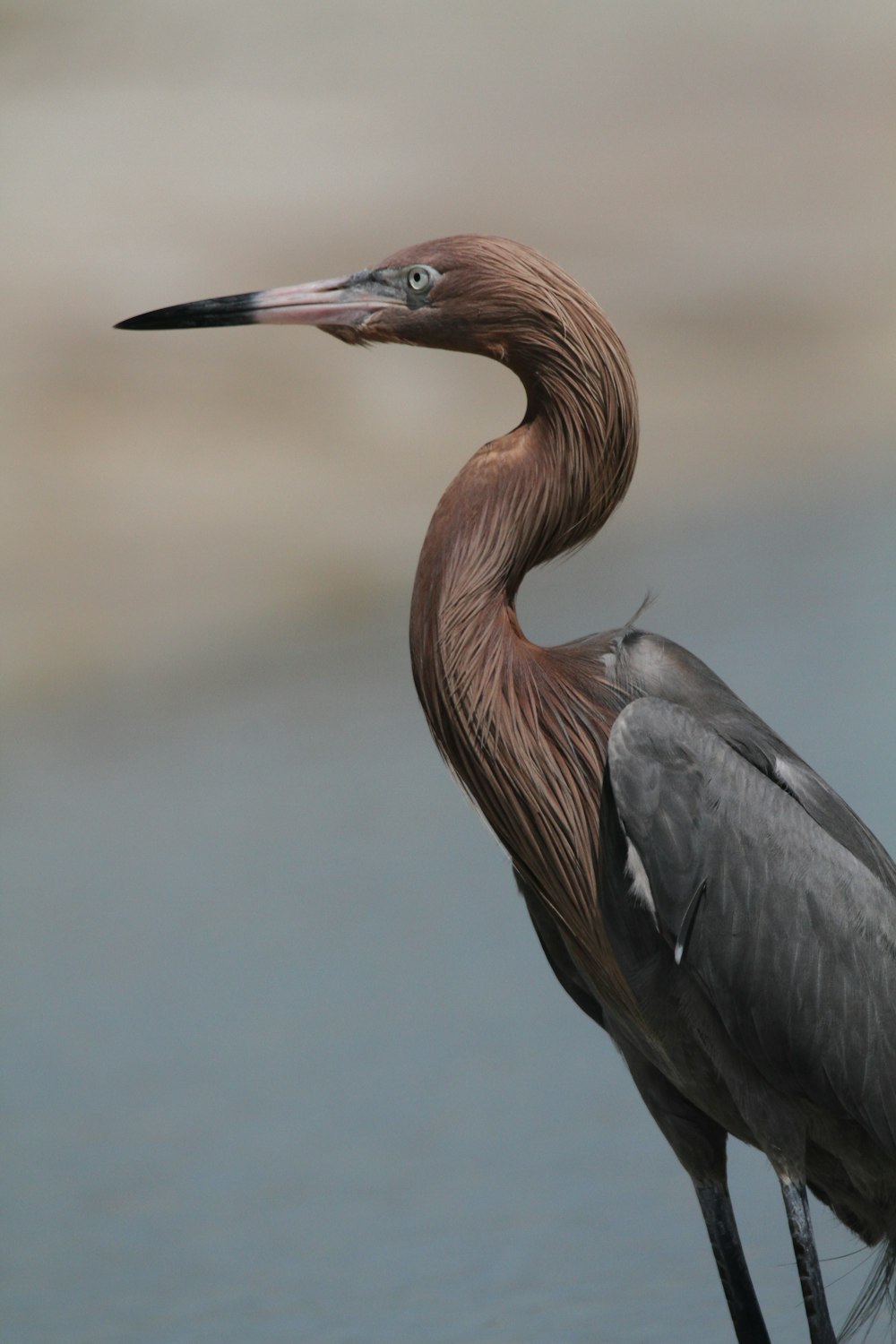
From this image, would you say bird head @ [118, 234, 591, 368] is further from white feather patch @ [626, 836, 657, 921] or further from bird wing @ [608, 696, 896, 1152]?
white feather patch @ [626, 836, 657, 921]

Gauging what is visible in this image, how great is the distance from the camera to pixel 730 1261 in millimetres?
2070

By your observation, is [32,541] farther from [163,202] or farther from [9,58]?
[9,58]

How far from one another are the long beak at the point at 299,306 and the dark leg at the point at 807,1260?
3.90 ft

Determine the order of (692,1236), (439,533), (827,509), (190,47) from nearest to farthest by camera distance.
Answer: (439,533) < (692,1236) < (190,47) < (827,509)

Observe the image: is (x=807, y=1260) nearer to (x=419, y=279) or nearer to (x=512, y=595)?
(x=512, y=595)

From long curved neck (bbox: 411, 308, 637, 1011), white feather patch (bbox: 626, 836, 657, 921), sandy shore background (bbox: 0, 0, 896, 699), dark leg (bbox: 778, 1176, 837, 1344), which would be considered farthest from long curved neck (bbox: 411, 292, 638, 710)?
sandy shore background (bbox: 0, 0, 896, 699)

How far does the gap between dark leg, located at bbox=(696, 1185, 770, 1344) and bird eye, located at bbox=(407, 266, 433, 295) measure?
1226 mm

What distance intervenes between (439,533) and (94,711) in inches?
182

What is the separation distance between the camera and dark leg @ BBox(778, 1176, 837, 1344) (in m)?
1.88

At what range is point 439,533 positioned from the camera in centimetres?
193

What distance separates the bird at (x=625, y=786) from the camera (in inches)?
73.3

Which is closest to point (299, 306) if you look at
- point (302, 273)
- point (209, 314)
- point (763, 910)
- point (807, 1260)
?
point (209, 314)

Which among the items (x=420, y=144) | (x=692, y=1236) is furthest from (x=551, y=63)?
(x=692, y=1236)

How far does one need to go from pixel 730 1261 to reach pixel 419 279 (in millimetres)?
1333
